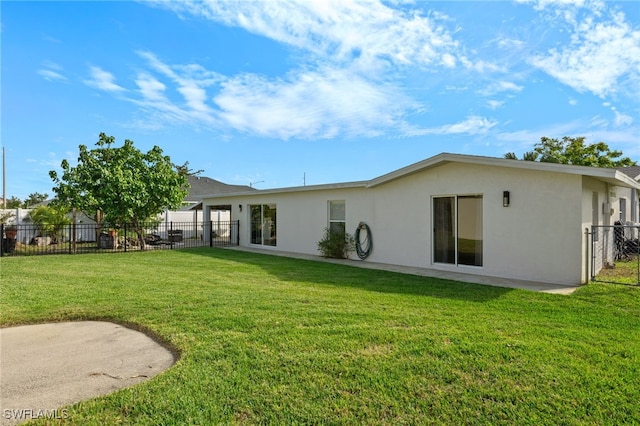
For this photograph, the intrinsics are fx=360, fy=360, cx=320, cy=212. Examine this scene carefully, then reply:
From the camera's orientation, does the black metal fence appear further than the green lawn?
Yes

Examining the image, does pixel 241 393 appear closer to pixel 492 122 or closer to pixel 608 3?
pixel 608 3

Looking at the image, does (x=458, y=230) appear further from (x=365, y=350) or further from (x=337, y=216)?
(x=365, y=350)

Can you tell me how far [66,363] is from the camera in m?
3.80

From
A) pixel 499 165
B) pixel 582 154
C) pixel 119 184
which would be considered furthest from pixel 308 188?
pixel 582 154

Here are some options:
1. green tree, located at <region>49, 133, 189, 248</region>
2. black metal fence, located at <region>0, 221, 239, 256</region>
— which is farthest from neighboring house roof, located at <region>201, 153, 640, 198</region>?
black metal fence, located at <region>0, 221, 239, 256</region>

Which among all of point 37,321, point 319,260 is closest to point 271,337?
point 37,321

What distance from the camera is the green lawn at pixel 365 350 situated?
109 inches

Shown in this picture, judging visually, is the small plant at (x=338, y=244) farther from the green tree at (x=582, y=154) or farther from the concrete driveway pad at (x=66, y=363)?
the green tree at (x=582, y=154)

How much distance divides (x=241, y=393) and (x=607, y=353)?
384cm

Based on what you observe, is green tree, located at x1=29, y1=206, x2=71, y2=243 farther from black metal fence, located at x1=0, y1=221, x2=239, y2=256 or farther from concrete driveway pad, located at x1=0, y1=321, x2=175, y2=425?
concrete driveway pad, located at x1=0, y1=321, x2=175, y2=425

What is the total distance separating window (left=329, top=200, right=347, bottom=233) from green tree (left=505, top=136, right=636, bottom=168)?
1894 centimetres

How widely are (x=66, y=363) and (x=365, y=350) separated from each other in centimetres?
317

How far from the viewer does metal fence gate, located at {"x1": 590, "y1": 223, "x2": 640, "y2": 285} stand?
798cm

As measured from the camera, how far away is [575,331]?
4.58 m
